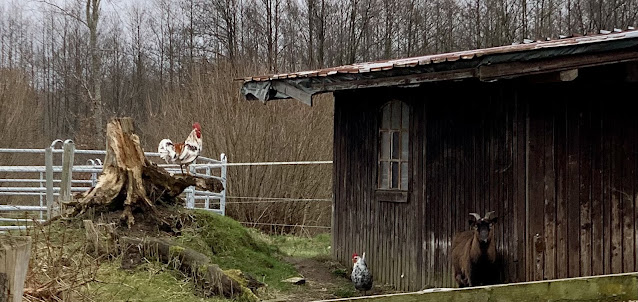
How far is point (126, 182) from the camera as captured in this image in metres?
8.91

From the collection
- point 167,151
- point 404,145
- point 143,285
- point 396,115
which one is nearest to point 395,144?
point 404,145

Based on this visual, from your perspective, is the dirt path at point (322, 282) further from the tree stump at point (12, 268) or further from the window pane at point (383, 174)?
the tree stump at point (12, 268)

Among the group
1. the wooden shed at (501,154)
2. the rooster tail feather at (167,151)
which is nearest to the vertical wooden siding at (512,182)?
the wooden shed at (501,154)

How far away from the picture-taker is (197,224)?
31.3 feet

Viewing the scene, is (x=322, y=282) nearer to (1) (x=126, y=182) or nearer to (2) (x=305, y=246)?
(1) (x=126, y=182)

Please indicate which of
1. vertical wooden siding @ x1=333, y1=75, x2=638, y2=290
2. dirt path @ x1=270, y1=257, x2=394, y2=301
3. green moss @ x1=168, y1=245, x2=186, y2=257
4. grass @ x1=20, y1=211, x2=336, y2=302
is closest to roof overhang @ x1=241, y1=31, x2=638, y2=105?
vertical wooden siding @ x1=333, y1=75, x2=638, y2=290

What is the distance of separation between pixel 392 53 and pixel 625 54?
23564mm

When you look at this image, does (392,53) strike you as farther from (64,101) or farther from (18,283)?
(18,283)

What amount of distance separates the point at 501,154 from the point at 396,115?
1855 mm

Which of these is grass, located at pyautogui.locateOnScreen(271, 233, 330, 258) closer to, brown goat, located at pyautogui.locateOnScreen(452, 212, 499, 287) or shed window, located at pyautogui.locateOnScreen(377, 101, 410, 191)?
shed window, located at pyautogui.locateOnScreen(377, 101, 410, 191)

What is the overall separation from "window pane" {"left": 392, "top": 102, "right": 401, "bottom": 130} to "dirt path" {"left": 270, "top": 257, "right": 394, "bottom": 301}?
7.11 feet

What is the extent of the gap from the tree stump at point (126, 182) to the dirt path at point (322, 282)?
6.61ft

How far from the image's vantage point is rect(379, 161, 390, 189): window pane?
10102 millimetres

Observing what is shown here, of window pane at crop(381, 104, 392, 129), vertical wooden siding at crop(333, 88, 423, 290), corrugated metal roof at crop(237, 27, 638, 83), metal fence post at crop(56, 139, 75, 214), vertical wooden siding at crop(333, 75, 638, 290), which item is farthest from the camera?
metal fence post at crop(56, 139, 75, 214)
